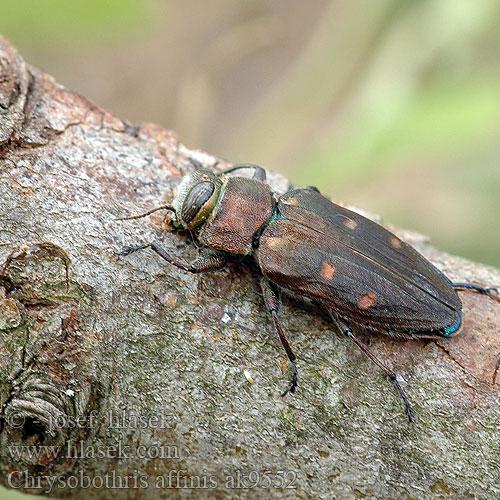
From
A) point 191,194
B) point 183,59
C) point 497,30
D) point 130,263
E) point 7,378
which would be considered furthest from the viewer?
point 183,59

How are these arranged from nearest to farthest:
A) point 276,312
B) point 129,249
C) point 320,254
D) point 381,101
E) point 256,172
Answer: point 129,249 < point 276,312 < point 320,254 < point 256,172 < point 381,101

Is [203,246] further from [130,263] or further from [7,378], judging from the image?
[7,378]

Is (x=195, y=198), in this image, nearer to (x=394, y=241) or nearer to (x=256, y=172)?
(x=256, y=172)

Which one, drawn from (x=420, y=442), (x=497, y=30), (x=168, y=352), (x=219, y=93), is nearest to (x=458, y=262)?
(x=420, y=442)

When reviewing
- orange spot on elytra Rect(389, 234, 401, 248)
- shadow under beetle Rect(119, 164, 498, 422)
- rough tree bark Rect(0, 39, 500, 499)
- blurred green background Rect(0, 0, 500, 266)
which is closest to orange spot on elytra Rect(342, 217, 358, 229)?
shadow under beetle Rect(119, 164, 498, 422)

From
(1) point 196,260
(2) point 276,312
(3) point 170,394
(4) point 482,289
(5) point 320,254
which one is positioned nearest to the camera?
(3) point 170,394

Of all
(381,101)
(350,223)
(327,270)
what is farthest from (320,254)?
(381,101)

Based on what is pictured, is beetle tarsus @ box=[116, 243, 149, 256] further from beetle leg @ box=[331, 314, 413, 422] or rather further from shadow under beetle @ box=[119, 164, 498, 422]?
beetle leg @ box=[331, 314, 413, 422]
